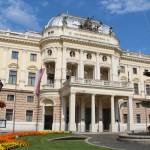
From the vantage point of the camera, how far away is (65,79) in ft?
143

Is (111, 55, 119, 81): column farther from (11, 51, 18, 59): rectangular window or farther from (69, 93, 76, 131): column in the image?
(11, 51, 18, 59): rectangular window

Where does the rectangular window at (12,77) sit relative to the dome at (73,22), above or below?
below

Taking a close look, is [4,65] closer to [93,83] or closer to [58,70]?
[58,70]

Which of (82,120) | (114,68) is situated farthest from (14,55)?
(114,68)

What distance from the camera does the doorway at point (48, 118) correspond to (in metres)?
43.2

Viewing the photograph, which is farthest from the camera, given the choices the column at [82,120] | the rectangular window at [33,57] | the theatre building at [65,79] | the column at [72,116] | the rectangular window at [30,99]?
the rectangular window at [33,57]

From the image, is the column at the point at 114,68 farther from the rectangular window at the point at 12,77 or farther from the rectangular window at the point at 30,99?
the rectangular window at the point at 12,77

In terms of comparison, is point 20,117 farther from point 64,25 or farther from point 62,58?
point 64,25

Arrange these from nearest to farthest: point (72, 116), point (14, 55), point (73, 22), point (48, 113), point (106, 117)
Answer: point (72, 116) → point (48, 113) → point (14, 55) → point (106, 117) → point (73, 22)

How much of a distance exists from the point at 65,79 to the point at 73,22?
13.2 meters

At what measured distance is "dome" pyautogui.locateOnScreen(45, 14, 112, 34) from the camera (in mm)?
48331

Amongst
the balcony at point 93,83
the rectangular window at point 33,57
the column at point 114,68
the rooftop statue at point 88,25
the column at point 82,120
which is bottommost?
the column at point 82,120

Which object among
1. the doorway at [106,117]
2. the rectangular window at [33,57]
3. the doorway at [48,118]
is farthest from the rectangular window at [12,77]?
the doorway at [106,117]

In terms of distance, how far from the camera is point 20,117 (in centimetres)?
4231
